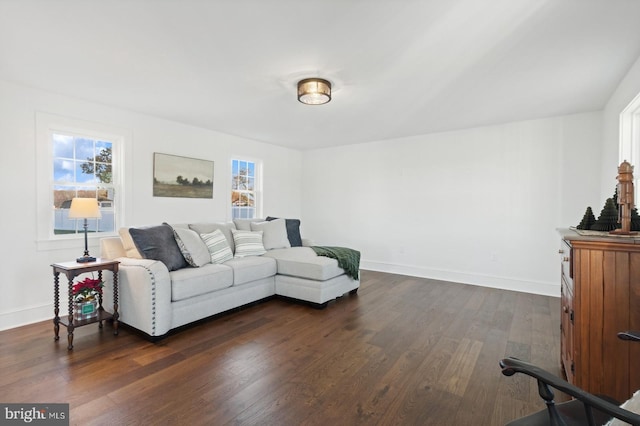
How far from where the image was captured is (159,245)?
10.3 ft

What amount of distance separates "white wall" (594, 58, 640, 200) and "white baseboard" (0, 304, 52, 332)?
587 centimetres

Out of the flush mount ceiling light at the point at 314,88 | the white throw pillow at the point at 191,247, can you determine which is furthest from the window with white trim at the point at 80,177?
the flush mount ceiling light at the point at 314,88

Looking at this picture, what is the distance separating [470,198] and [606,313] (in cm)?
341

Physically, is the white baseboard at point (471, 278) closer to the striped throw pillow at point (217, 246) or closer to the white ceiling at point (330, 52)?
the white ceiling at point (330, 52)

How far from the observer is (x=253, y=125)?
15.4ft

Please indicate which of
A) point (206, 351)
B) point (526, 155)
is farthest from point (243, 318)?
point (526, 155)

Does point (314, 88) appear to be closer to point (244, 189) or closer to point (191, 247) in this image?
point (191, 247)

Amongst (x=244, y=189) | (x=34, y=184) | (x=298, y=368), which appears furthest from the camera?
(x=244, y=189)

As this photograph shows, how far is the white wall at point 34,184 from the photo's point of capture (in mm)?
3086

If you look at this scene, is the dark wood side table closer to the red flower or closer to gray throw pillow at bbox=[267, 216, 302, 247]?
the red flower

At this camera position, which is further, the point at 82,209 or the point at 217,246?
the point at 217,246

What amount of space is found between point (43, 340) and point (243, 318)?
172cm

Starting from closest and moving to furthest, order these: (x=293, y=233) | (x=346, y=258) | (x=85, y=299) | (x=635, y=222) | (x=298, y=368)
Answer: (x=635, y=222) < (x=298, y=368) < (x=85, y=299) < (x=346, y=258) < (x=293, y=233)

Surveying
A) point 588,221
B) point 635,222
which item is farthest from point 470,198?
point 635,222
